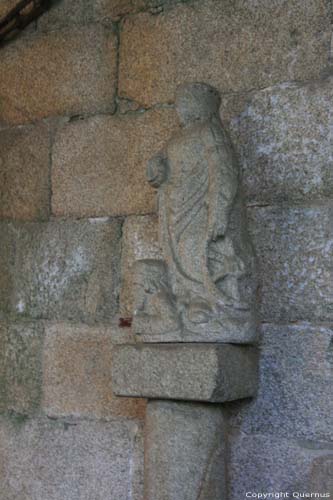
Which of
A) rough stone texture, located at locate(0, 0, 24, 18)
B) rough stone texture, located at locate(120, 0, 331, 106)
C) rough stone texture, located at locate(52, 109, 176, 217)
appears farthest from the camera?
rough stone texture, located at locate(0, 0, 24, 18)

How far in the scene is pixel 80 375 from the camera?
3.10 m

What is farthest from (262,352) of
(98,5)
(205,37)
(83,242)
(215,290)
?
(98,5)

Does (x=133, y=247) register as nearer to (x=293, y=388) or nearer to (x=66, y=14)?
(x=293, y=388)

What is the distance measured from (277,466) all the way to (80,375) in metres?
0.88

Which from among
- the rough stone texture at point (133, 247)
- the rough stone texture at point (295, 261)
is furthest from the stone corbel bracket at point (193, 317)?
the rough stone texture at point (133, 247)

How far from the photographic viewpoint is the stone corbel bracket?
247cm

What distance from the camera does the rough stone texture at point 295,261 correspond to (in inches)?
104

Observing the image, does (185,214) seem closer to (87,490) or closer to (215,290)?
(215,290)

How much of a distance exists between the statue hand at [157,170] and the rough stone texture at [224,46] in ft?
1.52

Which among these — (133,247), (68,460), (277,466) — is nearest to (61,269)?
(133,247)

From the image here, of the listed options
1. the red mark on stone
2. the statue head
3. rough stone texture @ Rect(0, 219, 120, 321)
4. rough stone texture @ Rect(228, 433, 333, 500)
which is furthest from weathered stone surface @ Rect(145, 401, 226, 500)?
the statue head

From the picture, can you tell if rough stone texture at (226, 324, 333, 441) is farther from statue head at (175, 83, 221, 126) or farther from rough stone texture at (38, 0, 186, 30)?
rough stone texture at (38, 0, 186, 30)

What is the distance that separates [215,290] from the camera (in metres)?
2.52

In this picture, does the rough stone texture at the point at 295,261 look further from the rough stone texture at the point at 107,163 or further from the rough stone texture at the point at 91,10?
the rough stone texture at the point at 91,10
